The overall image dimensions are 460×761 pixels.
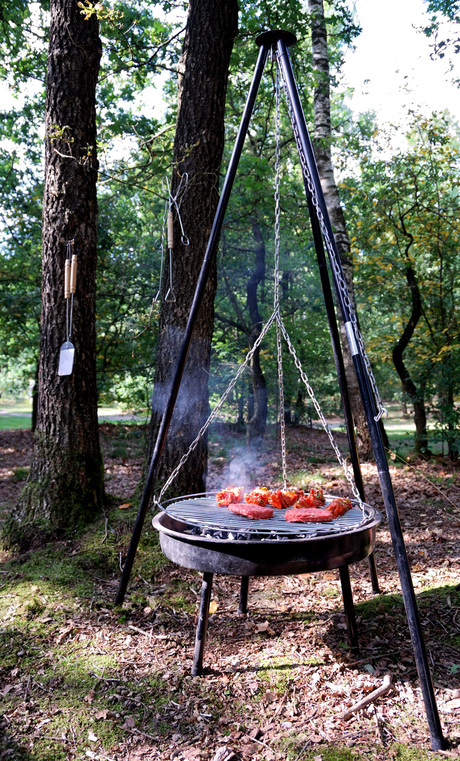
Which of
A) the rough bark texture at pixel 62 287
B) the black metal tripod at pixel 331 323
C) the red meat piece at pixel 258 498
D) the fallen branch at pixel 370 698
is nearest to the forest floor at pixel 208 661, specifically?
the fallen branch at pixel 370 698

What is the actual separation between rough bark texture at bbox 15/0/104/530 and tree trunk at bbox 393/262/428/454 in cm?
536

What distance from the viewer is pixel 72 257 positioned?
3.73 m

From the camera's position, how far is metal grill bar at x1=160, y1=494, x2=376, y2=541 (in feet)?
7.20

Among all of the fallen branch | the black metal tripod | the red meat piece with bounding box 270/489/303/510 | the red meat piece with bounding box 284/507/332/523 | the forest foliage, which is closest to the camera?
the black metal tripod

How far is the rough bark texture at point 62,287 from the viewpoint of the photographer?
3.85 m

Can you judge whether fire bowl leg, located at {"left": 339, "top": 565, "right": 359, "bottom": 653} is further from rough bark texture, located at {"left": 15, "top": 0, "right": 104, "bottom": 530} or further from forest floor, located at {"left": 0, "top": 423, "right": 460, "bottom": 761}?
rough bark texture, located at {"left": 15, "top": 0, "right": 104, "bottom": 530}

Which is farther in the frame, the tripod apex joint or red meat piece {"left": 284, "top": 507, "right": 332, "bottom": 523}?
the tripod apex joint

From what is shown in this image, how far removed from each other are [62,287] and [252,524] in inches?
101

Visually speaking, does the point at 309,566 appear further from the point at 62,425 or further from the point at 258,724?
the point at 62,425

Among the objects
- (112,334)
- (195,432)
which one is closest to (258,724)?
(195,432)

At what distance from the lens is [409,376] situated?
8.00 metres

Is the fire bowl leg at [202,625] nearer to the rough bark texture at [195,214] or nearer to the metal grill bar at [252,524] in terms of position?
the metal grill bar at [252,524]

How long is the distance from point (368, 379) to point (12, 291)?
27.9 ft

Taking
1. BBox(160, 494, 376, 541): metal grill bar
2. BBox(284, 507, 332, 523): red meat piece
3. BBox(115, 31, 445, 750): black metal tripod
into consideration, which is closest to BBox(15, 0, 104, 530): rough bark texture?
BBox(115, 31, 445, 750): black metal tripod
